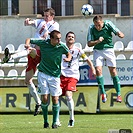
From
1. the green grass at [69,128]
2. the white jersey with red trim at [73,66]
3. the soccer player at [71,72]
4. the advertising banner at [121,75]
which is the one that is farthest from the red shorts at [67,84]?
the advertising banner at [121,75]

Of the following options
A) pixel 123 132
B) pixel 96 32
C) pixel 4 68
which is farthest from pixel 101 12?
pixel 123 132

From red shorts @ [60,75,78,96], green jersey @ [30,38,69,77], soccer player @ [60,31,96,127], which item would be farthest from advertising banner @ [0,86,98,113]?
green jersey @ [30,38,69,77]

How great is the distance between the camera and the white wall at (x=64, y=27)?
997 inches

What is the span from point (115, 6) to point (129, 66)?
372 inches

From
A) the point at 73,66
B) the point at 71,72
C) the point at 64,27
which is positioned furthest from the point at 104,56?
the point at 64,27

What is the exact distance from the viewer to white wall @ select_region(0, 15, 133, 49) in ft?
83.1

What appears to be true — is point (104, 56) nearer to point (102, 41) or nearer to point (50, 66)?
point (102, 41)

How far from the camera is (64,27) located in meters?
25.9

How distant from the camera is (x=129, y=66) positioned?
20094 mm

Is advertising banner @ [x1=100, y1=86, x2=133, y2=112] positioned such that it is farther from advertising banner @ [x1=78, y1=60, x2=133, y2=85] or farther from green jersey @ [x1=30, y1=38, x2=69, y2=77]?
green jersey @ [x1=30, y1=38, x2=69, y2=77]

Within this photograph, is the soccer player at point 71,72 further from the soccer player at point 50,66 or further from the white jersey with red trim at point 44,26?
the soccer player at point 50,66

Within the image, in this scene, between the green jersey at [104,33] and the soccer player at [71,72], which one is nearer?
the soccer player at [71,72]

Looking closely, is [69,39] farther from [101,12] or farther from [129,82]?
[101,12]

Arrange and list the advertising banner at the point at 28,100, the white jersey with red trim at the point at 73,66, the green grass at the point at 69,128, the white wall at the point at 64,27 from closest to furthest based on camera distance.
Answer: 1. the green grass at the point at 69,128
2. the white jersey with red trim at the point at 73,66
3. the advertising banner at the point at 28,100
4. the white wall at the point at 64,27
